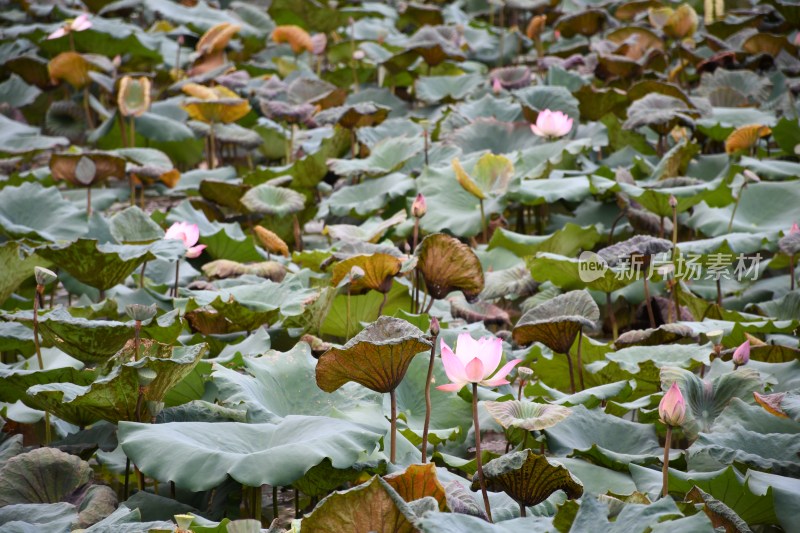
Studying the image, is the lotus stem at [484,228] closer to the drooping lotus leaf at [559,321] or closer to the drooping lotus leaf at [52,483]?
the drooping lotus leaf at [559,321]

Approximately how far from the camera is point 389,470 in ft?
5.44

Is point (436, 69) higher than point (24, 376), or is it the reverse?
point (24, 376)

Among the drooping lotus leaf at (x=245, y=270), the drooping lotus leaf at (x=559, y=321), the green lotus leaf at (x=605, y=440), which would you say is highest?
the drooping lotus leaf at (x=559, y=321)

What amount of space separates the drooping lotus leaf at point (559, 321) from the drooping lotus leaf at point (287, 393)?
40 cm

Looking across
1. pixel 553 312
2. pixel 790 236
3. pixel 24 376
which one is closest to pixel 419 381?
pixel 553 312

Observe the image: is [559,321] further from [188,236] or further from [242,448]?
[188,236]

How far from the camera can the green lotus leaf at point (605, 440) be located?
1763mm

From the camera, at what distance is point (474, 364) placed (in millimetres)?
1457

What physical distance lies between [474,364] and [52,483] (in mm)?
813

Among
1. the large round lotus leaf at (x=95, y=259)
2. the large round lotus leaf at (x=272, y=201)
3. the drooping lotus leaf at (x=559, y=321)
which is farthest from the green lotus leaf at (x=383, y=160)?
the drooping lotus leaf at (x=559, y=321)

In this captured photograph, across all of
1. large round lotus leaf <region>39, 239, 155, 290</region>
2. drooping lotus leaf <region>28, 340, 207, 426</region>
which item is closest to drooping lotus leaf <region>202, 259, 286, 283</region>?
large round lotus leaf <region>39, 239, 155, 290</region>

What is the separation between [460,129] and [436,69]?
1575mm

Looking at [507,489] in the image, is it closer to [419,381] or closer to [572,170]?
[419,381]

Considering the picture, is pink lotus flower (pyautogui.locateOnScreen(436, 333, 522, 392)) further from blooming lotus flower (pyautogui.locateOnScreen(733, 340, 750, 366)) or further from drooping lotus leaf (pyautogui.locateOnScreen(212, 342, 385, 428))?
blooming lotus flower (pyautogui.locateOnScreen(733, 340, 750, 366))
